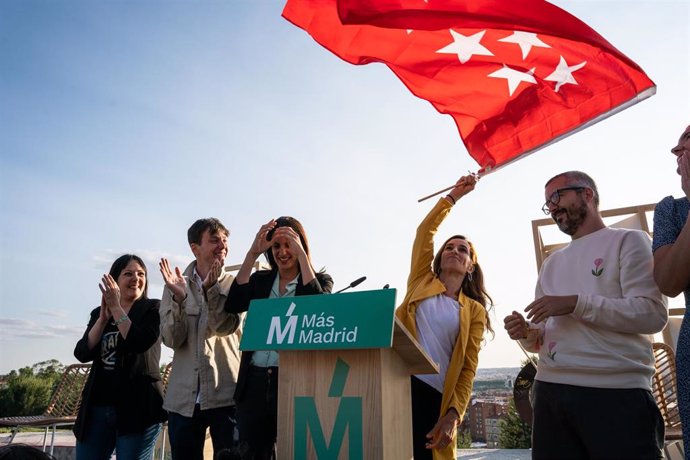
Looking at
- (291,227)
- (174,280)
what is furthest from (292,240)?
(174,280)

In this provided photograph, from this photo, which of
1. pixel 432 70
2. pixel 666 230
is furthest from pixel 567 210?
pixel 432 70

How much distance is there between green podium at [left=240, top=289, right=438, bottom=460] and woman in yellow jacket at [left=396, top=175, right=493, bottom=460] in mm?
698

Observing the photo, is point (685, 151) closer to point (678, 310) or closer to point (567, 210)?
point (567, 210)

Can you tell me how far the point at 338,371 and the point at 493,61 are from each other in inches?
98.7

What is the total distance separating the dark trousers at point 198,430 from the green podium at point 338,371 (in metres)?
1.05

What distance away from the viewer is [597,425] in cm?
211

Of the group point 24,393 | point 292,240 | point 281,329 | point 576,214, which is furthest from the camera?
point 24,393

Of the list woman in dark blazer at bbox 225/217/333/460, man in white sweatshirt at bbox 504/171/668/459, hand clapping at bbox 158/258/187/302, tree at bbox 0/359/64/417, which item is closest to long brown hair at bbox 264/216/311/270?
woman in dark blazer at bbox 225/217/333/460

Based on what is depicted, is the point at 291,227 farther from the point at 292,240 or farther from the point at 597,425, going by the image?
the point at 597,425

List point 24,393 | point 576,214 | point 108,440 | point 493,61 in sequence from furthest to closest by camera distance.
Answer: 1. point 24,393
2. point 493,61
3. point 108,440
4. point 576,214

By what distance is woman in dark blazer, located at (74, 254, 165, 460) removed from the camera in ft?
11.1

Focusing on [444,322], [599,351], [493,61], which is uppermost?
[493,61]

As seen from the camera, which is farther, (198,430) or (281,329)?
(198,430)

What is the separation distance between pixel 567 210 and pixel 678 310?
11.5 ft
